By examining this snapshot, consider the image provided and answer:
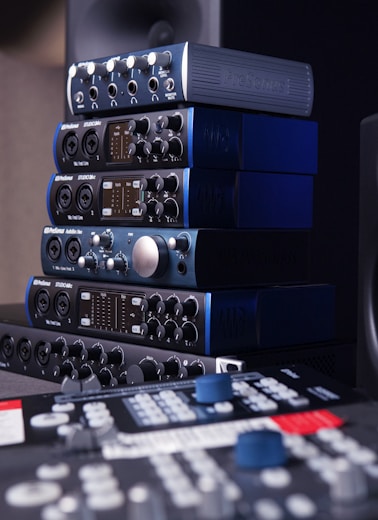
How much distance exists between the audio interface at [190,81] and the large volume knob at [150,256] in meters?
0.15

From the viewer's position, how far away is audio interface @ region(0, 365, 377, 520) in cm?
36

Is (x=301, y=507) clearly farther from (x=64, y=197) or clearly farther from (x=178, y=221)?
(x=64, y=197)

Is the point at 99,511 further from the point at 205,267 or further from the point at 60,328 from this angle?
the point at 60,328

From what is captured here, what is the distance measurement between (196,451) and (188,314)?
45 centimetres

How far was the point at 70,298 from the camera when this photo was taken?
1.03 metres

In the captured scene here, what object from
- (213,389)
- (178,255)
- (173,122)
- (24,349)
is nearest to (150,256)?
(178,255)

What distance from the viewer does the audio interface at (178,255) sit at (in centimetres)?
90

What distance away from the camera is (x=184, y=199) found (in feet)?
2.98

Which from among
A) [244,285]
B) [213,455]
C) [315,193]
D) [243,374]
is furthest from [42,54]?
[213,455]

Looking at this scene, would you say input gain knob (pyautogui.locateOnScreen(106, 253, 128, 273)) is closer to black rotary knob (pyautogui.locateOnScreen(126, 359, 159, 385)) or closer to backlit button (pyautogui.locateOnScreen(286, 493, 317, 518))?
black rotary knob (pyautogui.locateOnScreen(126, 359, 159, 385))

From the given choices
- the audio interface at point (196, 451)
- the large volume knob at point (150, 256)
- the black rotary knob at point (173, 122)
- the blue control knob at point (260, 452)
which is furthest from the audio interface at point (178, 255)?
the blue control knob at point (260, 452)

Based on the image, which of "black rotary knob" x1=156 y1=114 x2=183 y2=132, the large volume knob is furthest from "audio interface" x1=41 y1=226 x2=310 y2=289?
"black rotary knob" x1=156 y1=114 x2=183 y2=132

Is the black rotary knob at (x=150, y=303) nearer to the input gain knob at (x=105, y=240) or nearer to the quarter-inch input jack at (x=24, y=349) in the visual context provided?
the input gain knob at (x=105, y=240)

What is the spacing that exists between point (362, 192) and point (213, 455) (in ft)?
1.23
